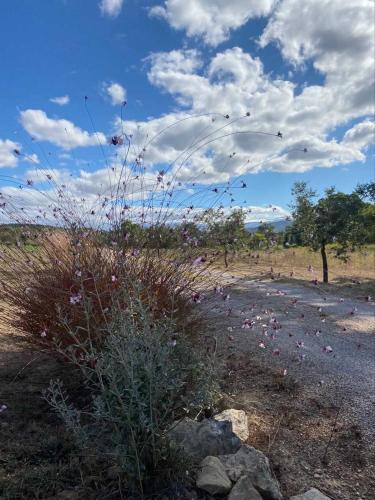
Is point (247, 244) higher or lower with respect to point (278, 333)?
higher

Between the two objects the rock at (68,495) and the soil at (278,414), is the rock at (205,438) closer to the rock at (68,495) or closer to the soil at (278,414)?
the soil at (278,414)

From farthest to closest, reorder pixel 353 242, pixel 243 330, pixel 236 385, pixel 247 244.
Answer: pixel 353 242 < pixel 247 244 < pixel 243 330 < pixel 236 385

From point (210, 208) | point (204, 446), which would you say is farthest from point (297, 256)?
point (204, 446)

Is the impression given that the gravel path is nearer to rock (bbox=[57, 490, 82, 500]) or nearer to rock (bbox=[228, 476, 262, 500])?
rock (bbox=[228, 476, 262, 500])

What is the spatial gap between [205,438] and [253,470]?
32 cm

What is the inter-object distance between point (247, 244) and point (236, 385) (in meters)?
2.78

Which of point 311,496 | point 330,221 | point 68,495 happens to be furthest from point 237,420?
point 330,221

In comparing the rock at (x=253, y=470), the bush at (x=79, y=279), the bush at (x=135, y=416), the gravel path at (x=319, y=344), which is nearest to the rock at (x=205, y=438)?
the rock at (x=253, y=470)

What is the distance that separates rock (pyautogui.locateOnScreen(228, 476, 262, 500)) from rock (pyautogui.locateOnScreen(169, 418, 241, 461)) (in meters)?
0.32

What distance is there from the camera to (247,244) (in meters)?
5.99

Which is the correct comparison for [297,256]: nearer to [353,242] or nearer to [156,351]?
[353,242]

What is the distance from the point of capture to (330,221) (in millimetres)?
13094

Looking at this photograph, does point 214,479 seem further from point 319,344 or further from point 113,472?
point 319,344

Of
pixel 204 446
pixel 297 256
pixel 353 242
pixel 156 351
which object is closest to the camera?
pixel 156 351
